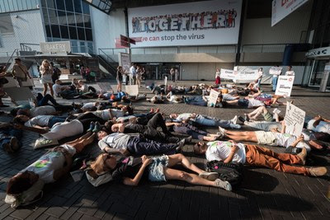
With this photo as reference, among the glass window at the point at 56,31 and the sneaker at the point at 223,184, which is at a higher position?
the glass window at the point at 56,31

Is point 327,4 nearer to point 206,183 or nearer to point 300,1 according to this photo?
point 300,1

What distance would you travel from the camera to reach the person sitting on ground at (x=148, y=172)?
2617mm

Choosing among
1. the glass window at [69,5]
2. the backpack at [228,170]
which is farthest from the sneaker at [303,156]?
the glass window at [69,5]

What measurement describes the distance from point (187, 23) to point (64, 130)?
2024 cm

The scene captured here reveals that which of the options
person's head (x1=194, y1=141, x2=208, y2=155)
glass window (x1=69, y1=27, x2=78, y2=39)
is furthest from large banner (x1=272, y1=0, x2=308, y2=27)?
glass window (x1=69, y1=27, x2=78, y2=39)

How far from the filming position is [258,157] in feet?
9.84

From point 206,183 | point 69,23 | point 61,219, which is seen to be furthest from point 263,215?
point 69,23

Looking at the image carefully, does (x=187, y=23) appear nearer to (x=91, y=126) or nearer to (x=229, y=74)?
(x=229, y=74)

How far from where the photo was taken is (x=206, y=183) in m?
2.63

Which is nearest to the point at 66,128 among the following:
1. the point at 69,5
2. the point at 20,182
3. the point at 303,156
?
the point at 20,182

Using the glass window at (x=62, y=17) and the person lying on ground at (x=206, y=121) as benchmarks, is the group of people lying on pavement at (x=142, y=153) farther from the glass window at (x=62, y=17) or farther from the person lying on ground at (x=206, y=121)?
the glass window at (x=62, y=17)

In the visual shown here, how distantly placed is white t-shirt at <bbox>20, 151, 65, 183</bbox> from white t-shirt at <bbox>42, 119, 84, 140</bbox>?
117 centimetres

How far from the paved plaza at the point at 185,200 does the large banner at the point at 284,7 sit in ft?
22.7

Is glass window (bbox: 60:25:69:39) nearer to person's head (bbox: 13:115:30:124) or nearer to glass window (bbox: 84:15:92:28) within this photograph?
glass window (bbox: 84:15:92:28)
